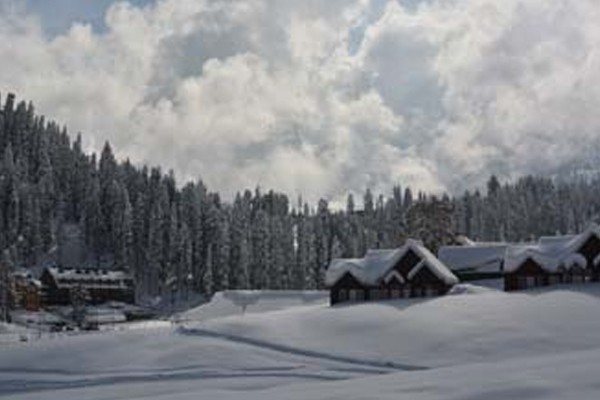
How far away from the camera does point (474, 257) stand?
84.4 m

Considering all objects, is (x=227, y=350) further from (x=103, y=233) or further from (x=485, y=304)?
(x=103, y=233)

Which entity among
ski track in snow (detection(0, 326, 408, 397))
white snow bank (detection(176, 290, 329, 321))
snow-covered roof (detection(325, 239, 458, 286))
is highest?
snow-covered roof (detection(325, 239, 458, 286))

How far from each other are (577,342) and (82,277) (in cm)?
11357

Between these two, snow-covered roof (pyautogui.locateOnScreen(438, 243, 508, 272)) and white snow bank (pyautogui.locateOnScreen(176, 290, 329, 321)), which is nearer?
snow-covered roof (pyautogui.locateOnScreen(438, 243, 508, 272))

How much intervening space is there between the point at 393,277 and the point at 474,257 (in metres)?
16.5

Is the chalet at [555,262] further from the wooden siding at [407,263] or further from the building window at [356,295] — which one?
the building window at [356,295]

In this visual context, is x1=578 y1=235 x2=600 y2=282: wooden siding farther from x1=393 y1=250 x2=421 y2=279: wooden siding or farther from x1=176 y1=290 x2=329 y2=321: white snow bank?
x1=176 y1=290 x2=329 y2=321: white snow bank

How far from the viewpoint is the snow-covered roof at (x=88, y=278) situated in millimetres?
144625

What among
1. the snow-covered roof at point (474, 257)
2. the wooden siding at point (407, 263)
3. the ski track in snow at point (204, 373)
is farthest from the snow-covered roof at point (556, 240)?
the ski track in snow at point (204, 373)

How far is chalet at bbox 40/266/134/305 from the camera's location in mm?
144125

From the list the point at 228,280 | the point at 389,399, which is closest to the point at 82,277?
the point at 228,280

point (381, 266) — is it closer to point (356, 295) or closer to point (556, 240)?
point (356, 295)

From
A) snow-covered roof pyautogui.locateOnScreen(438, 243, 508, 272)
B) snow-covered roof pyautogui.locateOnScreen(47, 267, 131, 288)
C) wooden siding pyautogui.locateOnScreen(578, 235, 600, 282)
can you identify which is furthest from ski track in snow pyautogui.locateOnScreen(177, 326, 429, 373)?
snow-covered roof pyautogui.locateOnScreen(47, 267, 131, 288)

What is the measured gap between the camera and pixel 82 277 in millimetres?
146000
